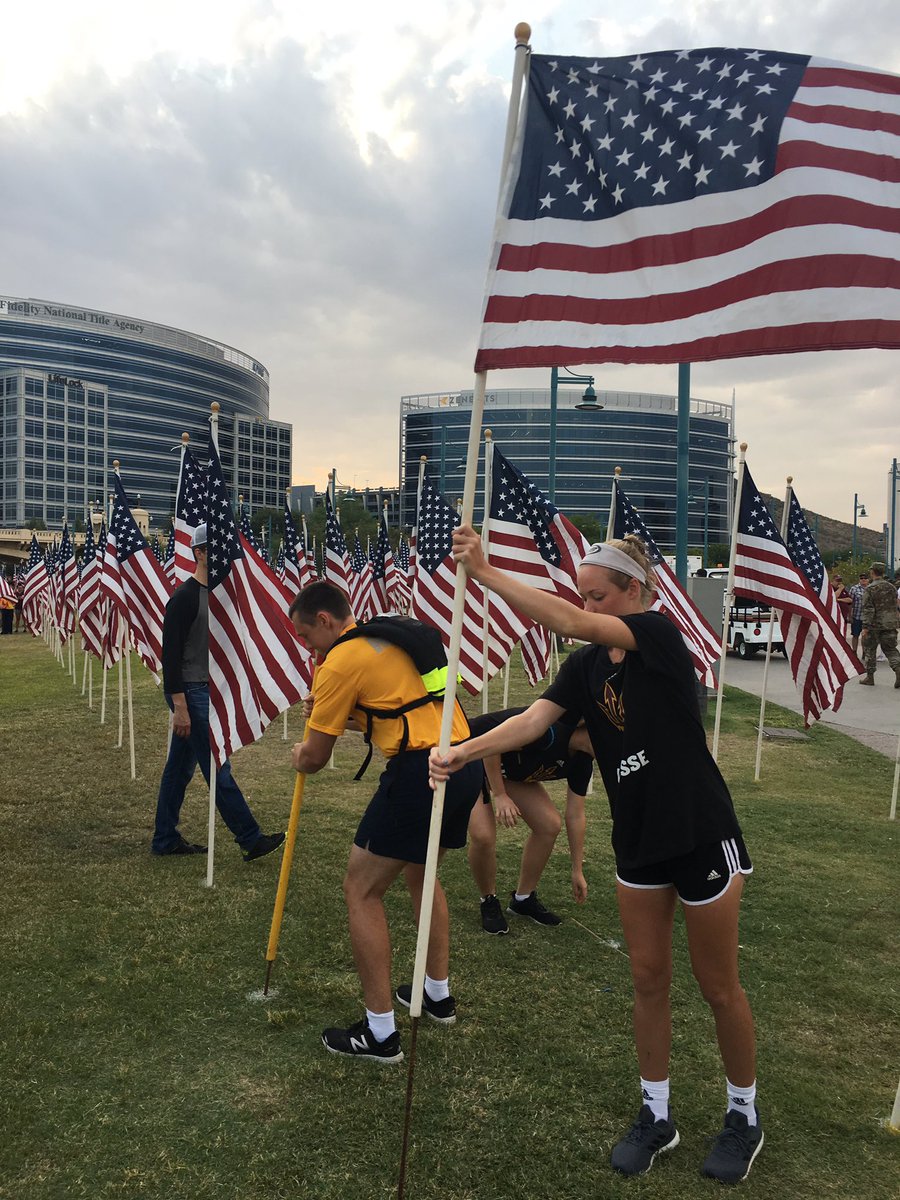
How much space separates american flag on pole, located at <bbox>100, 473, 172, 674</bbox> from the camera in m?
8.91

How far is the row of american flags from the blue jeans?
73cm

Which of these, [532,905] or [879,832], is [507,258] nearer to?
[532,905]

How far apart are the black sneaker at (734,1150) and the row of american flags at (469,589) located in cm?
316

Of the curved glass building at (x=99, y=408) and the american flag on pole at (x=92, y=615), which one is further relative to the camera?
the curved glass building at (x=99, y=408)

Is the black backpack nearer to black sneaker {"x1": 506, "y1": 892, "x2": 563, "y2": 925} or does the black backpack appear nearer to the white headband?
the white headband

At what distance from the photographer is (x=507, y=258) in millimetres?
3279

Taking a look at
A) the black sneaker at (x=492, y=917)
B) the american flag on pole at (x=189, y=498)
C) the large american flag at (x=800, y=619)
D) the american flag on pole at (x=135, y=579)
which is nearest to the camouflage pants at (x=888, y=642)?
the large american flag at (x=800, y=619)

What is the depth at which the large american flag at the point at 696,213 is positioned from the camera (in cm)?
307

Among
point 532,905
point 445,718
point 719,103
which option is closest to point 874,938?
point 532,905

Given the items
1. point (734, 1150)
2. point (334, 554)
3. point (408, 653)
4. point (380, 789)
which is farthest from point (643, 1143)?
point (334, 554)

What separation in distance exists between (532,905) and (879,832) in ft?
12.8

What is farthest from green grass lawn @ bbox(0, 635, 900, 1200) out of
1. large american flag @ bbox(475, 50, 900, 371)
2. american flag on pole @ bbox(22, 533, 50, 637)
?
american flag on pole @ bbox(22, 533, 50, 637)

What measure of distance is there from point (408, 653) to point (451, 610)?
5951mm

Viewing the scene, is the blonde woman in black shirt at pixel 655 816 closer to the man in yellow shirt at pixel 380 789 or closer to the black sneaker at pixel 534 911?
the man in yellow shirt at pixel 380 789
